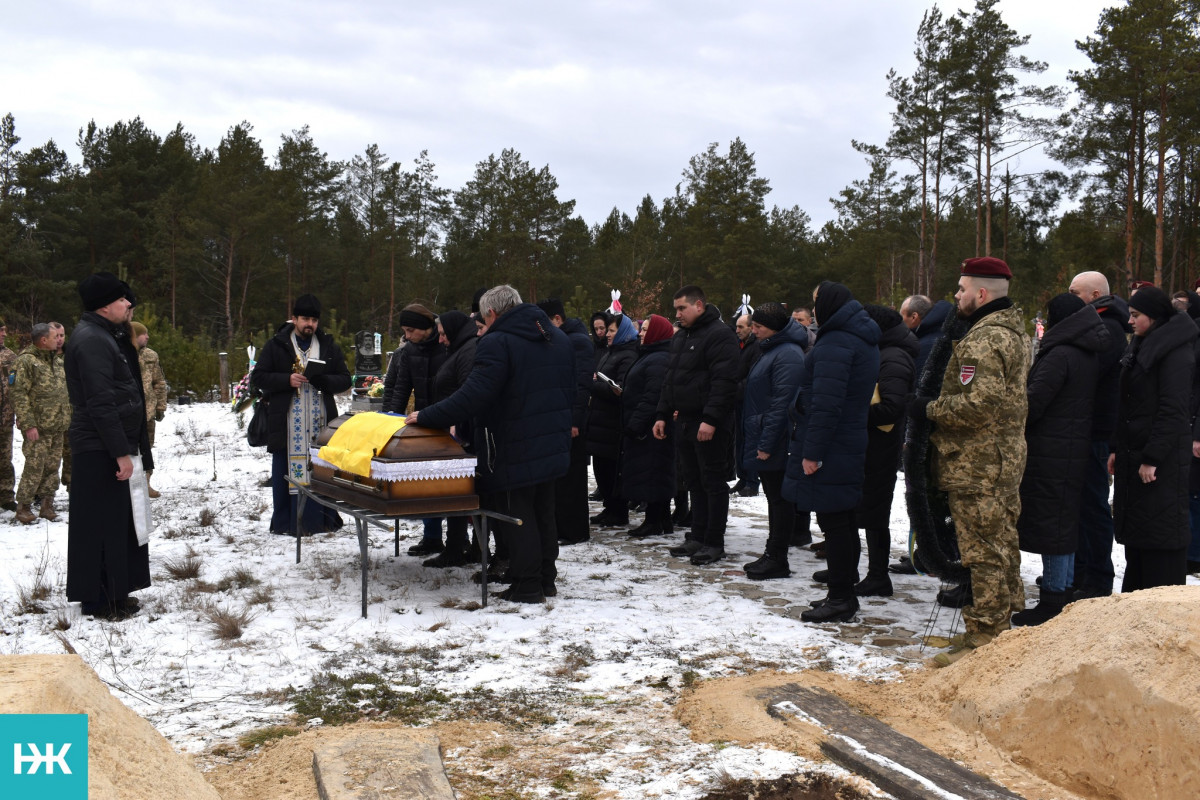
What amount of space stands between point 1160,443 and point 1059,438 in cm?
60

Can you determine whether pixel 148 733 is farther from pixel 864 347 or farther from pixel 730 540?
pixel 730 540

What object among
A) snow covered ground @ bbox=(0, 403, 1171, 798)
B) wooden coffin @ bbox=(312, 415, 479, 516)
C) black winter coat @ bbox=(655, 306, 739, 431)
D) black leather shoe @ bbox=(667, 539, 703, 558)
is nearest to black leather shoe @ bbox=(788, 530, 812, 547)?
snow covered ground @ bbox=(0, 403, 1171, 798)

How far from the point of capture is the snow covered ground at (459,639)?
4219 millimetres

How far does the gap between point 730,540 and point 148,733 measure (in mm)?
5837

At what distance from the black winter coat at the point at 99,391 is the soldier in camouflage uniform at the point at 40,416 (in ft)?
11.8

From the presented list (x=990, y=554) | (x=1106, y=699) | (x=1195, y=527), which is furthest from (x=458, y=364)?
(x=1195, y=527)

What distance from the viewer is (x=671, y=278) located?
→ 4619cm

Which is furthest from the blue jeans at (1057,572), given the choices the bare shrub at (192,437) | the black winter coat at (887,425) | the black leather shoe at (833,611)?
the bare shrub at (192,437)

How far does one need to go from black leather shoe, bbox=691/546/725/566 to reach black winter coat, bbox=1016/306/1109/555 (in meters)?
2.53

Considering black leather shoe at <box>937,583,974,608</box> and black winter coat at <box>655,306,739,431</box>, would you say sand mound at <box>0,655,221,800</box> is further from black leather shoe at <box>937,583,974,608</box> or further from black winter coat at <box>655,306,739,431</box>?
black winter coat at <box>655,306,739,431</box>

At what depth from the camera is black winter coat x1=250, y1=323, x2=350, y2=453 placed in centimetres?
788

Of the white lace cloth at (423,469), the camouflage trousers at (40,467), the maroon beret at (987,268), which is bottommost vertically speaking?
the camouflage trousers at (40,467)

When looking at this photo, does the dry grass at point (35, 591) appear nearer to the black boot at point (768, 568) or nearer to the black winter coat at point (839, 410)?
the black boot at point (768, 568)

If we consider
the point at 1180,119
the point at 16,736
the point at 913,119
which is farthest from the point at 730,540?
the point at 913,119
